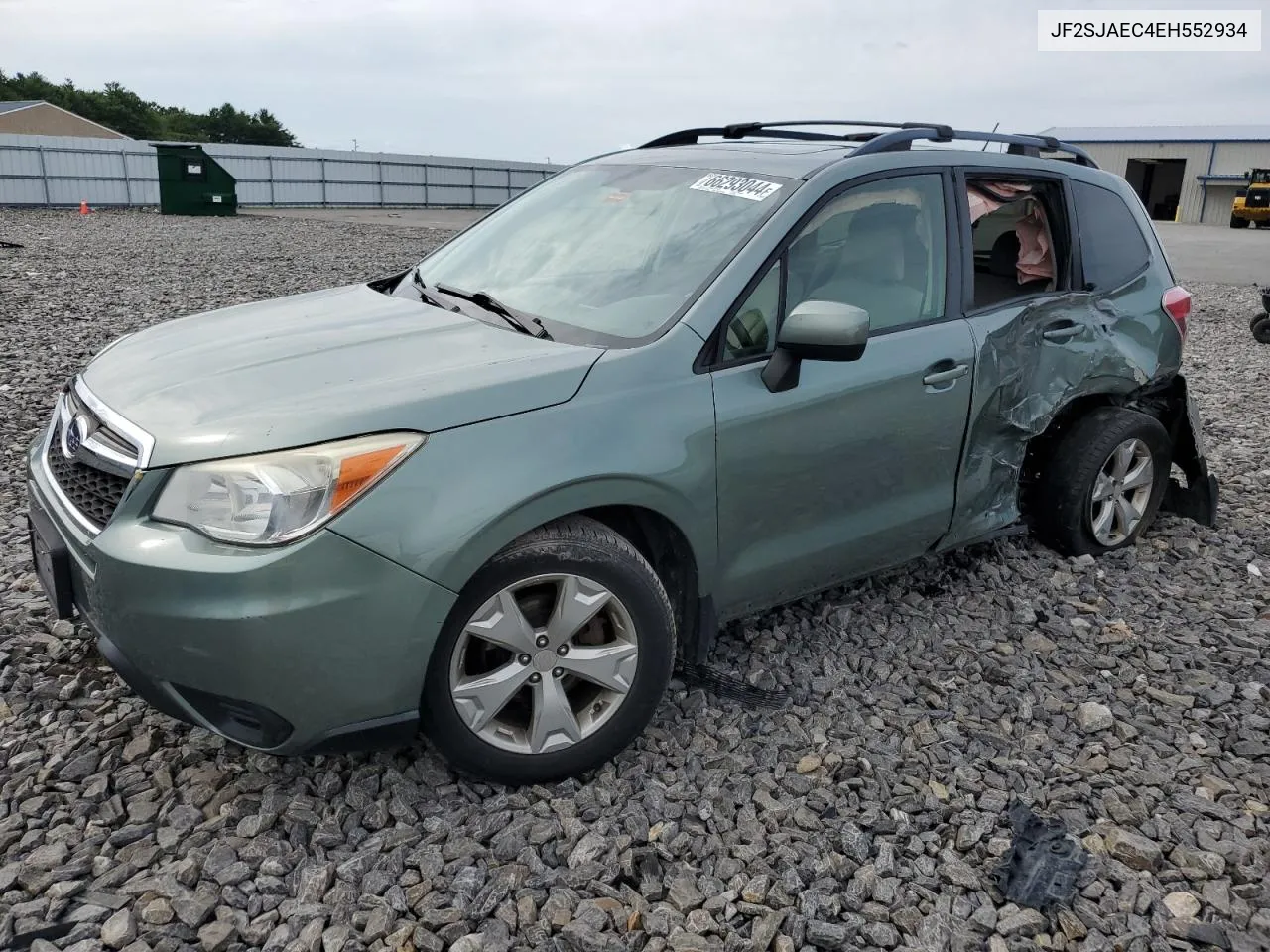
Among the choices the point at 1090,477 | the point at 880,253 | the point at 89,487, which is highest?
the point at 880,253

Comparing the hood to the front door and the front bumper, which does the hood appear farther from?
the front door

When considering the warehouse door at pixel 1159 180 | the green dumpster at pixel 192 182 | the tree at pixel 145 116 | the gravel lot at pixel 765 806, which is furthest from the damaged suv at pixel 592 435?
the tree at pixel 145 116

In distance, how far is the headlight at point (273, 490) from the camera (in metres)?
2.41

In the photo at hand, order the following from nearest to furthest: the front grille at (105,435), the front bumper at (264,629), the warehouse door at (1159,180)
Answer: the front bumper at (264,629) → the front grille at (105,435) → the warehouse door at (1159,180)

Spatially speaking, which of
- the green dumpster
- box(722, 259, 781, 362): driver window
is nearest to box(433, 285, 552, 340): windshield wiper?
box(722, 259, 781, 362): driver window

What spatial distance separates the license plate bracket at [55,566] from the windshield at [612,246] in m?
1.49

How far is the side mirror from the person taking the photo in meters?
2.97

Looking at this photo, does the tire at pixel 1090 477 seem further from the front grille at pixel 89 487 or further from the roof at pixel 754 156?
the front grille at pixel 89 487

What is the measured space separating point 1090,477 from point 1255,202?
42.5 metres

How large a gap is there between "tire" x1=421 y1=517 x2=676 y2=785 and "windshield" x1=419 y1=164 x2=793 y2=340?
730 millimetres

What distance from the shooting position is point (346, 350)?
302 centimetres

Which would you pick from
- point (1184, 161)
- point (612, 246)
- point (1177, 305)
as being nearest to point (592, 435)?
point (612, 246)

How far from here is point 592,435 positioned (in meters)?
2.75

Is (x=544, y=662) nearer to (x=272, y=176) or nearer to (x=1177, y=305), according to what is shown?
(x=1177, y=305)
